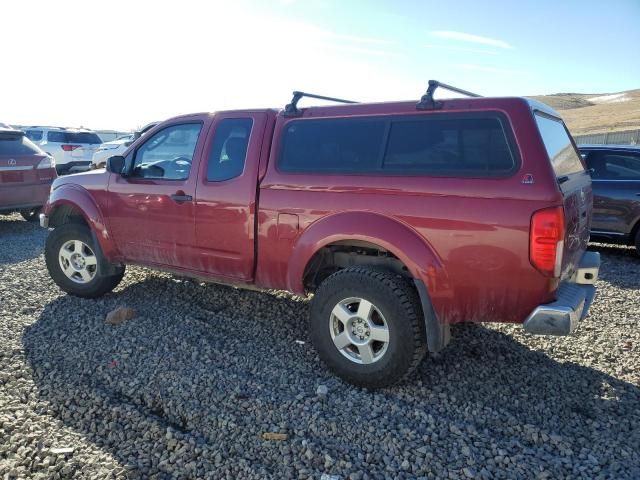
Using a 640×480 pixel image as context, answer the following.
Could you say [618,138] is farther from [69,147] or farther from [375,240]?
[375,240]

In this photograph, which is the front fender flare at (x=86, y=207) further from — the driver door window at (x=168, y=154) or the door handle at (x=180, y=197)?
the door handle at (x=180, y=197)

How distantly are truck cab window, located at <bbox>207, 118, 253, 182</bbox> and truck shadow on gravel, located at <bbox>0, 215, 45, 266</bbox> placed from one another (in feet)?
13.6

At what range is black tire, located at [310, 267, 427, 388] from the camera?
341cm

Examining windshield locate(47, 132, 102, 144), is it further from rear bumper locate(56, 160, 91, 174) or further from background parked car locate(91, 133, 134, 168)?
background parked car locate(91, 133, 134, 168)

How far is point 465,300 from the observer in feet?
10.8

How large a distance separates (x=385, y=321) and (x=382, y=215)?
722 millimetres

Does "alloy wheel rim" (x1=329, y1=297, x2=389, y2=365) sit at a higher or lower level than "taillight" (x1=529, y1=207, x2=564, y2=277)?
lower

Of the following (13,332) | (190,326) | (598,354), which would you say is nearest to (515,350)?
(598,354)

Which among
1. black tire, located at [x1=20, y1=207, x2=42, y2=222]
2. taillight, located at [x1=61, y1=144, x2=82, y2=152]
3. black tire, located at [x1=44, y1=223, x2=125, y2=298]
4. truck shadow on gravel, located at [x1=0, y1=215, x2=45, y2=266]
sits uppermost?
taillight, located at [x1=61, y1=144, x2=82, y2=152]

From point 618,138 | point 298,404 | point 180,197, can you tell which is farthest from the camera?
point 618,138

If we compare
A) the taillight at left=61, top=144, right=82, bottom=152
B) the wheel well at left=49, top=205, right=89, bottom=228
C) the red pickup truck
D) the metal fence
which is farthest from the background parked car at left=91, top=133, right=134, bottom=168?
the metal fence

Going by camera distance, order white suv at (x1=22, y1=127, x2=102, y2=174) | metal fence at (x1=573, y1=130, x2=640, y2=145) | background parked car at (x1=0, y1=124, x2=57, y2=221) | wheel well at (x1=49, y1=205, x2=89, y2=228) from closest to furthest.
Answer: wheel well at (x1=49, y1=205, x2=89, y2=228) < background parked car at (x1=0, y1=124, x2=57, y2=221) < white suv at (x1=22, y1=127, x2=102, y2=174) < metal fence at (x1=573, y1=130, x2=640, y2=145)

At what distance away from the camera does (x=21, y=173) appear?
8.73 meters

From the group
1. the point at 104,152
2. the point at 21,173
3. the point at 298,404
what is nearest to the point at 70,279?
the point at 298,404
